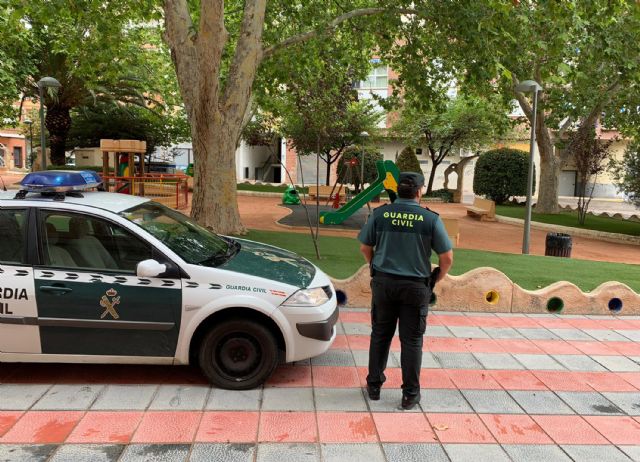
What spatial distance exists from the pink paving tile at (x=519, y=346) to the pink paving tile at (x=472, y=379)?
2.53 ft

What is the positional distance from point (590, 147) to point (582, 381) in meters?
16.4

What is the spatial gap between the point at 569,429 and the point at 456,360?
1402mm

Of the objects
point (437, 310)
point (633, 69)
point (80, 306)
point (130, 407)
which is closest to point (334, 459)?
point (130, 407)

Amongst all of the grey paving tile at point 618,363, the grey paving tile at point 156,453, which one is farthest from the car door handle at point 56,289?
the grey paving tile at point 618,363

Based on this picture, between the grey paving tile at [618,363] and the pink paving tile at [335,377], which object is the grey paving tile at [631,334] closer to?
the grey paving tile at [618,363]

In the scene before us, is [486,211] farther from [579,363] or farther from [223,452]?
[223,452]

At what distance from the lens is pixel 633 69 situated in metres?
11.5

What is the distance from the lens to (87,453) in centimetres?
331

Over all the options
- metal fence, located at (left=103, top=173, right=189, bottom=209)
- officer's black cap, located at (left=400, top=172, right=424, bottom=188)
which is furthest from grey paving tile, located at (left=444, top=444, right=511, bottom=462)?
metal fence, located at (left=103, top=173, right=189, bottom=209)

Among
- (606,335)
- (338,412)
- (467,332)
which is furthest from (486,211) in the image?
(338,412)

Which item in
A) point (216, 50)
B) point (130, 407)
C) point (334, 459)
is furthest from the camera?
point (216, 50)

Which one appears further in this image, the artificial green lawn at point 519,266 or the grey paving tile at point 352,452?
the artificial green lawn at point 519,266

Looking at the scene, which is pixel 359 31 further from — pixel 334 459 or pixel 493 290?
pixel 334 459

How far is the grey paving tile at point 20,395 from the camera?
3.90m
